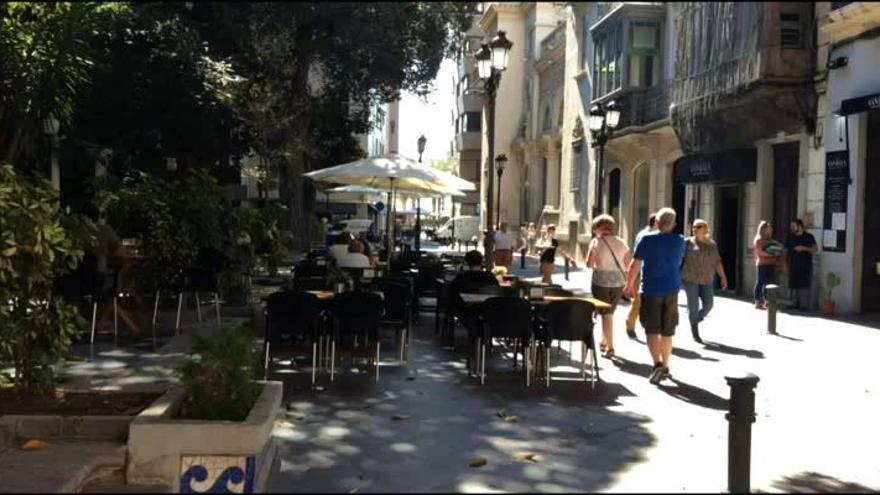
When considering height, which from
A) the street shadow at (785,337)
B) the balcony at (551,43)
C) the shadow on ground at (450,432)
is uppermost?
the balcony at (551,43)

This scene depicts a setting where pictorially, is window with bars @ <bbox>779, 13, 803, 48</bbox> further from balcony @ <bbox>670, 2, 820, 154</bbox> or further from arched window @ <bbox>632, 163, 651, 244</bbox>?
arched window @ <bbox>632, 163, 651, 244</bbox>

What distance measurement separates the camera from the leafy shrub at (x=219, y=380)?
5328 millimetres

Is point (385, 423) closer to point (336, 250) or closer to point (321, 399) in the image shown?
point (321, 399)

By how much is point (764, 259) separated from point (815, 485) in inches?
450

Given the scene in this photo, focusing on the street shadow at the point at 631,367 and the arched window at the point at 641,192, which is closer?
the street shadow at the point at 631,367

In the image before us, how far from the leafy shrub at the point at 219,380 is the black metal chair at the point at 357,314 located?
3060 millimetres

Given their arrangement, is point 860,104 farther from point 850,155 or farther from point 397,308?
point 397,308

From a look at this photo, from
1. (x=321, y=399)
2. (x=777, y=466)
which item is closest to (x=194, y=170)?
(x=321, y=399)

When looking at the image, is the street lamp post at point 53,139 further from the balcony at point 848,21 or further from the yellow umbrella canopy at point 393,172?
the balcony at point 848,21

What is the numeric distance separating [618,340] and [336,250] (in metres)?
4.01

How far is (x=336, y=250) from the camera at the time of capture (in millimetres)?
12711

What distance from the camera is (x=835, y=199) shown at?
16.1 metres

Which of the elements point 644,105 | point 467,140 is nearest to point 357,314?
point 644,105

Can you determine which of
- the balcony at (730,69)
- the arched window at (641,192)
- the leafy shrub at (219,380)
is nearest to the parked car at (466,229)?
the arched window at (641,192)
